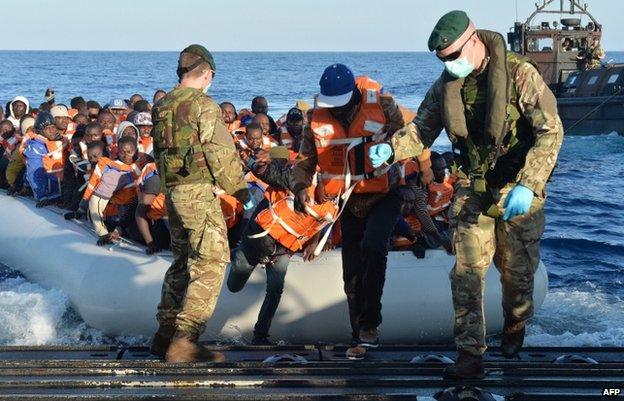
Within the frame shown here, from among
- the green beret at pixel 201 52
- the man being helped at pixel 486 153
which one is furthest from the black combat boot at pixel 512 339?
the green beret at pixel 201 52

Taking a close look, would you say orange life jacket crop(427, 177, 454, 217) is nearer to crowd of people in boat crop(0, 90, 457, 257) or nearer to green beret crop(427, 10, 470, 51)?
crowd of people in boat crop(0, 90, 457, 257)

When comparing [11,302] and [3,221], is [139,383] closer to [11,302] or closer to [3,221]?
[11,302]

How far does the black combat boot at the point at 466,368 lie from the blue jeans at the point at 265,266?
1633 millimetres

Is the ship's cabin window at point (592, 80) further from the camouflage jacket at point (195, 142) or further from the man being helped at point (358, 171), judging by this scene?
the camouflage jacket at point (195, 142)

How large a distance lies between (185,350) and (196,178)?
0.94 metres

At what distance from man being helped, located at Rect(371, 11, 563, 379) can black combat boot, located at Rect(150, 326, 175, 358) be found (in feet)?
5.26

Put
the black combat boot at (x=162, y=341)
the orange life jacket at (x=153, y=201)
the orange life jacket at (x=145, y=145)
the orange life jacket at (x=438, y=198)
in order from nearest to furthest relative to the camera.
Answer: the black combat boot at (x=162, y=341) < the orange life jacket at (x=153, y=201) < the orange life jacket at (x=438, y=198) < the orange life jacket at (x=145, y=145)

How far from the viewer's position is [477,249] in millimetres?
4582

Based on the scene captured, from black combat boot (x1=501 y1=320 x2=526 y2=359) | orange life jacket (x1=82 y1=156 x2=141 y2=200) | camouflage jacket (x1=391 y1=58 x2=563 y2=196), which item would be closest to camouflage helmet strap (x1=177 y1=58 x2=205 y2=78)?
camouflage jacket (x1=391 y1=58 x2=563 y2=196)

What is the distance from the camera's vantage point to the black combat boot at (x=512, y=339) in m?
5.04

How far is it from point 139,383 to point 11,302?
12.1 feet

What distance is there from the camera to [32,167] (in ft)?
30.5

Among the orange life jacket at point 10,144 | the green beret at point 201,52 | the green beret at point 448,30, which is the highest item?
the green beret at point 448,30

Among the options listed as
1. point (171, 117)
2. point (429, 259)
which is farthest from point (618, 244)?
point (171, 117)
